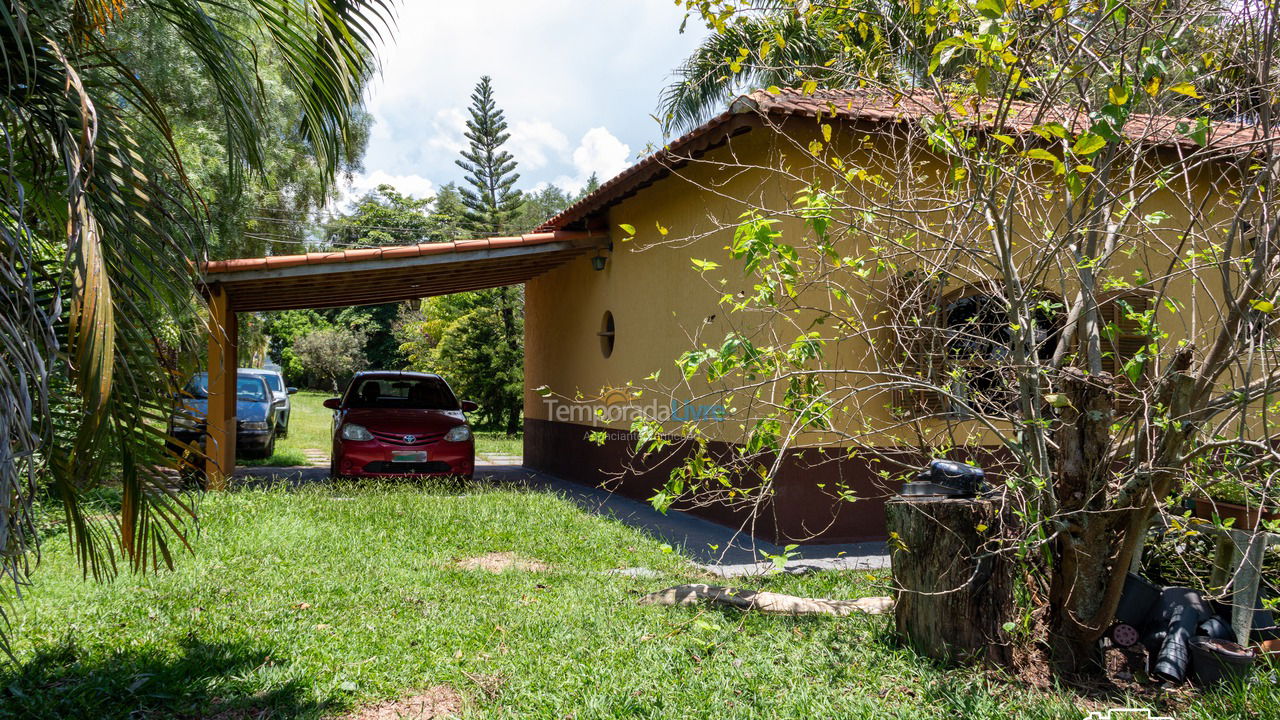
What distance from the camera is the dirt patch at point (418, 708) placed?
3594mm

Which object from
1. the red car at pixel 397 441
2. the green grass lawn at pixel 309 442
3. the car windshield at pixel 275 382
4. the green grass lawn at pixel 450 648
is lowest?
the green grass lawn at pixel 450 648

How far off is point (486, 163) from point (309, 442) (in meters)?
18.5

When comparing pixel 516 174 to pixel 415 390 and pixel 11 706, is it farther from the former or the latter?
pixel 11 706

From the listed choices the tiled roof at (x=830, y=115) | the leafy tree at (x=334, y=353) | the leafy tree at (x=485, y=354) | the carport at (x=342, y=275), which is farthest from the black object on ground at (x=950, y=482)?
the leafy tree at (x=334, y=353)

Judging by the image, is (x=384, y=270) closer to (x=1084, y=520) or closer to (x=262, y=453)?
(x=262, y=453)

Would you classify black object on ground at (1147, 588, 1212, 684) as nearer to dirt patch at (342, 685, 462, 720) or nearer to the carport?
dirt patch at (342, 685, 462, 720)

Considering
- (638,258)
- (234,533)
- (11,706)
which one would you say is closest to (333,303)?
(638,258)

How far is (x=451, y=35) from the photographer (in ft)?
19.0

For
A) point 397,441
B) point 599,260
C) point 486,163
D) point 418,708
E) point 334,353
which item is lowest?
point 418,708

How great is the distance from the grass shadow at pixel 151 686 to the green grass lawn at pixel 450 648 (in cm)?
1

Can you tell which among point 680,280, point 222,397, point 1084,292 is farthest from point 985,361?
point 222,397

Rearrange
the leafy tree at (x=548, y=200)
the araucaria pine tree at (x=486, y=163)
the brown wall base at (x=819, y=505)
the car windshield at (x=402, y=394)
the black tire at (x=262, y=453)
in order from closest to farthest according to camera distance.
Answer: the brown wall base at (x=819, y=505)
the car windshield at (x=402, y=394)
the black tire at (x=262, y=453)
the araucaria pine tree at (x=486, y=163)
the leafy tree at (x=548, y=200)

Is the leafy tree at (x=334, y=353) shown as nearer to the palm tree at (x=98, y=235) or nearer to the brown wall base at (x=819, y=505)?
the brown wall base at (x=819, y=505)

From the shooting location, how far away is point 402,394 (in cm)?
1140
